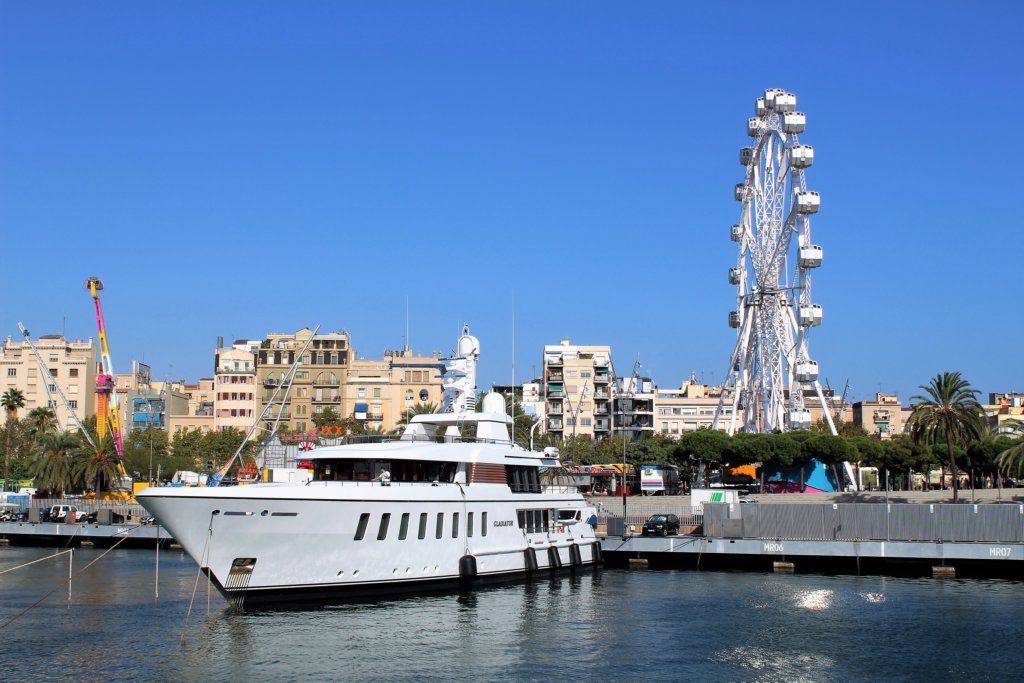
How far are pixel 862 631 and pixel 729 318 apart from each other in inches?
2626

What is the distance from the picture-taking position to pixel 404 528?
1553 inches

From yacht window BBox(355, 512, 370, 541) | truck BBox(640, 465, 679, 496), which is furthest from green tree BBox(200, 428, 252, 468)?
yacht window BBox(355, 512, 370, 541)

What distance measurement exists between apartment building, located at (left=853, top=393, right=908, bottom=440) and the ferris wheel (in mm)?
66416

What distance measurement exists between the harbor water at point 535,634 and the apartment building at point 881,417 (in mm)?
118244

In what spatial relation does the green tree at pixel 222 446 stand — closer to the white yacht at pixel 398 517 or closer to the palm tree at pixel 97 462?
the palm tree at pixel 97 462

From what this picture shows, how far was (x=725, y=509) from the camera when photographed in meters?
54.7

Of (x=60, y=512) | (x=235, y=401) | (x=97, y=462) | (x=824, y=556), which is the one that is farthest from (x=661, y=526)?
(x=235, y=401)

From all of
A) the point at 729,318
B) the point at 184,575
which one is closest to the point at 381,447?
the point at 184,575

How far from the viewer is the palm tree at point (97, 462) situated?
258 feet

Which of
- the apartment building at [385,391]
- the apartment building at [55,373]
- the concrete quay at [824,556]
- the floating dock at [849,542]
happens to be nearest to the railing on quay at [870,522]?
the floating dock at [849,542]

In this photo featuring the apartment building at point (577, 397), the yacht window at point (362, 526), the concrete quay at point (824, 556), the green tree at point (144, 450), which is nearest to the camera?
the yacht window at point (362, 526)

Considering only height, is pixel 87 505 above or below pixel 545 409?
below

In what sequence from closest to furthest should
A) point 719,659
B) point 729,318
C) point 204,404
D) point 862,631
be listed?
point 719,659 → point 862,631 → point 729,318 → point 204,404

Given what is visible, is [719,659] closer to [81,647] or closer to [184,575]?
[81,647]
